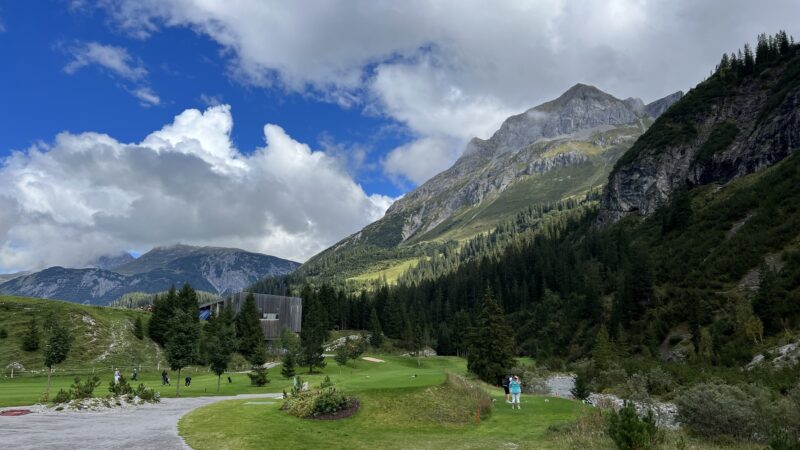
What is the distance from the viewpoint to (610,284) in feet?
353

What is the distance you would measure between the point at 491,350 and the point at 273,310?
88.5m

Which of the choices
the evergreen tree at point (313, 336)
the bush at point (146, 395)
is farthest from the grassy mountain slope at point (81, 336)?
the bush at point (146, 395)

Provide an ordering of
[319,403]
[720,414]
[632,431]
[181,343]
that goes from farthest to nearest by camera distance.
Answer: [181,343] → [319,403] → [720,414] → [632,431]

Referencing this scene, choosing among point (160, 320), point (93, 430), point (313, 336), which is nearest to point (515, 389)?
point (93, 430)

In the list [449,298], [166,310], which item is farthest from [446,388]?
[449,298]

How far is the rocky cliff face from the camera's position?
405ft

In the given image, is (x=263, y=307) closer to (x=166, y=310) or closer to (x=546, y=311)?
(x=166, y=310)

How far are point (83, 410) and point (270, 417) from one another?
14627mm

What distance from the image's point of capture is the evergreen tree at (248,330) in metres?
104

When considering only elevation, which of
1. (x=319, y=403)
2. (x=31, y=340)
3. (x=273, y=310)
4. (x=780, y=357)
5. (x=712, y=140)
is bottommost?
(x=780, y=357)

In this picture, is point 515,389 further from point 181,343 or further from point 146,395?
point 181,343

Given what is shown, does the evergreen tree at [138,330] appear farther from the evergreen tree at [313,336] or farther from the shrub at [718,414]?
the shrub at [718,414]

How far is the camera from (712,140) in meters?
148

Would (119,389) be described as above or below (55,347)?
below
